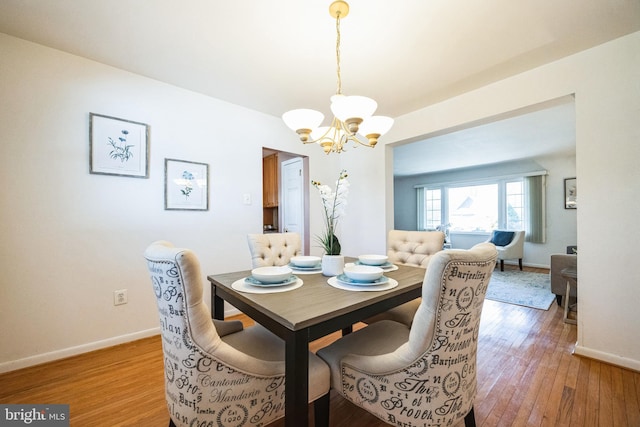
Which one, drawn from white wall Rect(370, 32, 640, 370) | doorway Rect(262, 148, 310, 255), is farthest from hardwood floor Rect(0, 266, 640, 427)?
doorway Rect(262, 148, 310, 255)

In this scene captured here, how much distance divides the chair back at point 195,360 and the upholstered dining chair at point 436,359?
42 centimetres

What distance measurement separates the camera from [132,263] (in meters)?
2.20

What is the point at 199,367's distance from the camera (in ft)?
2.89

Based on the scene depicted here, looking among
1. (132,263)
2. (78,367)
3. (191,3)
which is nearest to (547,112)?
(191,3)

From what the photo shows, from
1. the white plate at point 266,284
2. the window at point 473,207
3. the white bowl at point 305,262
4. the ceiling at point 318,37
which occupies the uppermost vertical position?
the ceiling at point 318,37

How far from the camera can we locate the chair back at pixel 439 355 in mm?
822

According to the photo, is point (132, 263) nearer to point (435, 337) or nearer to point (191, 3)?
point (191, 3)

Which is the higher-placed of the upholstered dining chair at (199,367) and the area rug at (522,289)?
the upholstered dining chair at (199,367)

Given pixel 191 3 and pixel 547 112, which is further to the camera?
pixel 547 112

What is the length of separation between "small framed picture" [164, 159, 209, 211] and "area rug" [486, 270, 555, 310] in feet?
12.1

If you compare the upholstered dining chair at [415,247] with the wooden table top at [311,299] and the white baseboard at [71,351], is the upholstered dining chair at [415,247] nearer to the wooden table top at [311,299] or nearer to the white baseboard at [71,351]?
the wooden table top at [311,299]

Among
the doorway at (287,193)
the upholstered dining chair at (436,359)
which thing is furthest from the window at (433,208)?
the upholstered dining chair at (436,359)

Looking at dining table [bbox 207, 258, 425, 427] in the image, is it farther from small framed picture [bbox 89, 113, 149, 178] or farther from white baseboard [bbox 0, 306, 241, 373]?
small framed picture [bbox 89, 113, 149, 178]

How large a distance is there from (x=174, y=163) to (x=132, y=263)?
3.13ft
